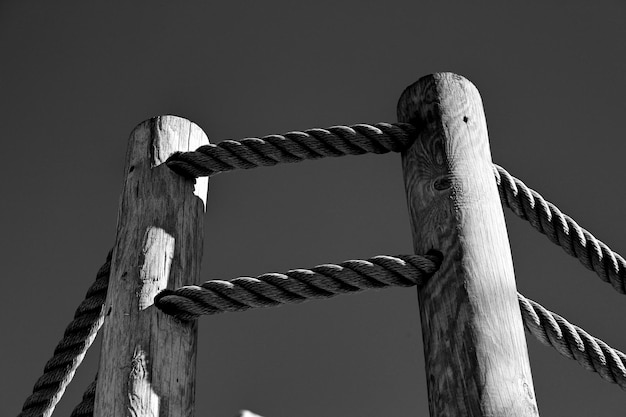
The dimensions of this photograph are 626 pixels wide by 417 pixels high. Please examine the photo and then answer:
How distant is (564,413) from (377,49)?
1.92 m

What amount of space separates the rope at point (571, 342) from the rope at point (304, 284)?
171 millimetres

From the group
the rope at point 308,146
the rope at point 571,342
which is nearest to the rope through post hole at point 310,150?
the rope at point 308,146

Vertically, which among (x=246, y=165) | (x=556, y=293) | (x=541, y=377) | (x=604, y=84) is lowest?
(x=246, y=165)

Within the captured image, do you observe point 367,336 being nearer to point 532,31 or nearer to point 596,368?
point 532,31

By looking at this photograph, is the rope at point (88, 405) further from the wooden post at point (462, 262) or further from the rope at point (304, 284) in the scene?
the wooden post at point (462, 262)

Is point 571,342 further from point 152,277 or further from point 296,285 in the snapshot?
point 152,277

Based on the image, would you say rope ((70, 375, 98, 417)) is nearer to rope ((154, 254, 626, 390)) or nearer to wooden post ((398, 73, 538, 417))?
rope ((154, 254, 626, 390))

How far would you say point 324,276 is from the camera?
3.51 ft

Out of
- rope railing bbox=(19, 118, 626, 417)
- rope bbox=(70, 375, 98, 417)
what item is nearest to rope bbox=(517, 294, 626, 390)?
rope railing bbox=(19, 118, 626, 417)

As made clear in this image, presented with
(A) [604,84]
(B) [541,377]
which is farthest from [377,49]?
(B) [541,377]

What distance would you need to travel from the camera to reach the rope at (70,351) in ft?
4.03

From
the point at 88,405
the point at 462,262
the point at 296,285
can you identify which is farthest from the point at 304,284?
the point at 88,405

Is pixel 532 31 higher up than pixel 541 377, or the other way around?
pixel 532 31

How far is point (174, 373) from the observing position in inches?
42.9
